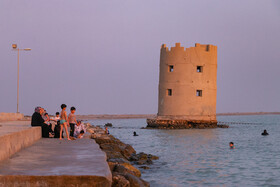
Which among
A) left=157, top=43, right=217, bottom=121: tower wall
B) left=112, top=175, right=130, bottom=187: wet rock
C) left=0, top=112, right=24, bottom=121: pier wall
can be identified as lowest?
left=112, top=175, right=130, bottom=187: wet rock

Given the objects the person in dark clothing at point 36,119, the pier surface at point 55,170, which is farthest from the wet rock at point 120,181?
the person in dark clothing at point 36,119

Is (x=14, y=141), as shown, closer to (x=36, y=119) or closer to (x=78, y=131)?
(x=36, y=119)

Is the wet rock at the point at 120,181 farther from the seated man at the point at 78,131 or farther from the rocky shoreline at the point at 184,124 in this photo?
the rocky shoreline at the point at 184,124

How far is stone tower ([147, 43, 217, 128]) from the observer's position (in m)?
46.1

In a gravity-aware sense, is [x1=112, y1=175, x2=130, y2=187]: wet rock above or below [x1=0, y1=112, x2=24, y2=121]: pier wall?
below

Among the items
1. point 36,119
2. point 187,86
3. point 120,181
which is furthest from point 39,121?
point 187,86

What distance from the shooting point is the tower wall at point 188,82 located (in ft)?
151

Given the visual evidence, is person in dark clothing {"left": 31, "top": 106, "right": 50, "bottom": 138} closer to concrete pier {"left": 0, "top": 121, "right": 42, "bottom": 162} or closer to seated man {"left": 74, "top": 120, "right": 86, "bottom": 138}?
seated man {"left": 74, "top": 120, "right": 86, "bottom": 138}

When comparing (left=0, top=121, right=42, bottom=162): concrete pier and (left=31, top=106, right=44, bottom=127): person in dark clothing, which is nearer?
(left=0, top=121, right=42, bottom=162): concrete pier

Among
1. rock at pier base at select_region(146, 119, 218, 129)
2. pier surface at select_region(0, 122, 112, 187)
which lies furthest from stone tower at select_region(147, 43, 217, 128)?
pier surface at select_region(0, 122, 112, 187)

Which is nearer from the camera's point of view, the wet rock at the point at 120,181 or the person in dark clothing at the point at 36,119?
the wet rock at the point at 120,181

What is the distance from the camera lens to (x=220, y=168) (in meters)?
18.8

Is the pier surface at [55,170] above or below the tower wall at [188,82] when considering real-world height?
below

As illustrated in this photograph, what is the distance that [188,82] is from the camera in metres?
46.0
